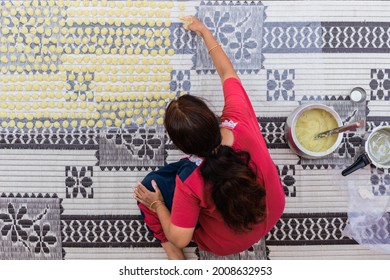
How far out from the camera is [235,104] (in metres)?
1.02

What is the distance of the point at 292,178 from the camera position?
51.3 inches

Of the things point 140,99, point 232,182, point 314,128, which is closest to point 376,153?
point 314,128

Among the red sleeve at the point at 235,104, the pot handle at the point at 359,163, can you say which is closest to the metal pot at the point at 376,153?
the pot handle at the point at 359,163

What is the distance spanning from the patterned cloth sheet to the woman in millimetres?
137

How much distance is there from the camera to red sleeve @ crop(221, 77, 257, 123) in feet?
3.26

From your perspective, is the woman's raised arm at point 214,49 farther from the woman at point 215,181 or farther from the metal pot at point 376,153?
the metal pot at point 376,153

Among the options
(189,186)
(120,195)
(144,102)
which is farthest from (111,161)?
(189,186)

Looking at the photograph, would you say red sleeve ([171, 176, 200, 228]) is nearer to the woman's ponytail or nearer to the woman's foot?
the woman's ponytail

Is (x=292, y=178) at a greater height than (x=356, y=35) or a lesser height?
lesser

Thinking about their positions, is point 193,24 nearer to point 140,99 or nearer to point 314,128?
point 140,99

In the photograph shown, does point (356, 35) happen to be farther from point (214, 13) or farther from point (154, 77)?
point (154, 77)

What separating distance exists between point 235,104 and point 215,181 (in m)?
0.26

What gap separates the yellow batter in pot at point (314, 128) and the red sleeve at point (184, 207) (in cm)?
49

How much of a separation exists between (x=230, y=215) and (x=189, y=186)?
123 mm
